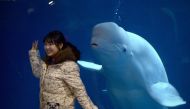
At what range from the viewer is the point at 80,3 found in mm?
5852

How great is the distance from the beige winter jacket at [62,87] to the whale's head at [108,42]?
1.16 meters

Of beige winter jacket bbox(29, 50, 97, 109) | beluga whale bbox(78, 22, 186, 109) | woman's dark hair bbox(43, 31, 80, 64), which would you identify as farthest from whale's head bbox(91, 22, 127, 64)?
beige winter jacket bbox(29, 50, 97, 109)

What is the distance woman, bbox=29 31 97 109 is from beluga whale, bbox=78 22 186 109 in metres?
1.31

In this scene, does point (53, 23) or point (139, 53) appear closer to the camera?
point (139, 53)

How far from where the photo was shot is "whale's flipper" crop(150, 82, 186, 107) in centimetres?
549

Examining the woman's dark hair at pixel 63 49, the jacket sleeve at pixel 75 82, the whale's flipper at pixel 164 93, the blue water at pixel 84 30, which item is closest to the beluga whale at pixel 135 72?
the whale's flipper at pixel 164 93

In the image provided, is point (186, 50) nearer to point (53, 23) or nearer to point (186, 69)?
point (186, 69)

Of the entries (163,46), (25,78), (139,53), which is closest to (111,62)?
(139,53)

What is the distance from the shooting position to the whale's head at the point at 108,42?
5.25 metres

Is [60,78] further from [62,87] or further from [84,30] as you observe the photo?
[84,30]

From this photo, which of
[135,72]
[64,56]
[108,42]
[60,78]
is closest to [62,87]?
[60,78]

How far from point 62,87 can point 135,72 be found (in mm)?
1708

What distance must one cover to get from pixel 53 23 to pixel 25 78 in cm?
99

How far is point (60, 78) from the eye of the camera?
13.4ft
